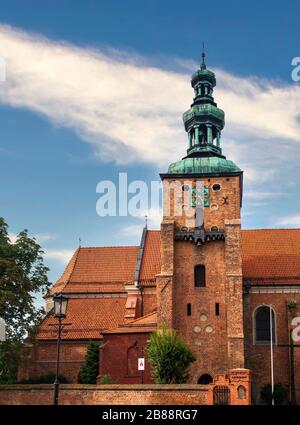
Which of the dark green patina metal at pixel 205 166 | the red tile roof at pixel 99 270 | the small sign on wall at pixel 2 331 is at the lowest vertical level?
the small sign on wall at pixel 2 331

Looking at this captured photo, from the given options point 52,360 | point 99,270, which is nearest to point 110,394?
point 52,360

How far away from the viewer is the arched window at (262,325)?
1581 inches

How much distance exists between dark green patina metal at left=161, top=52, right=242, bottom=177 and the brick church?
0.07 m

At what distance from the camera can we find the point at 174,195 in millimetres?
40500

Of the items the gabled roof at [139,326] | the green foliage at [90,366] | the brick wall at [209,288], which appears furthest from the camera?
the gabled roof at [139,326]

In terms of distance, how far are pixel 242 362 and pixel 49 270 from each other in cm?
1339

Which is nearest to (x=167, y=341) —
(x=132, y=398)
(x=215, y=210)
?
(x=132, y=398)

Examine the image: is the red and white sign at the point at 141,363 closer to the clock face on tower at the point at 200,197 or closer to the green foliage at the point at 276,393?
the green foliage at the point at 276,393

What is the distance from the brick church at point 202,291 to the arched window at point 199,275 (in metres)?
0.07

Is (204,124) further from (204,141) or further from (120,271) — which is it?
(120,271)

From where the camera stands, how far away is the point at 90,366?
38.3 meters

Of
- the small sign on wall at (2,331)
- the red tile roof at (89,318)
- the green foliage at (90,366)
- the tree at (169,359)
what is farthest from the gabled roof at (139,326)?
the small sign on wall at (2,331)

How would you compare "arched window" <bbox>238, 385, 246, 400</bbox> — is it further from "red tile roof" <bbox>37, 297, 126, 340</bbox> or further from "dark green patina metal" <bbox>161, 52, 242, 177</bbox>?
"dark green patina metal" <bbox>161, 52, 242, 177</bbox>

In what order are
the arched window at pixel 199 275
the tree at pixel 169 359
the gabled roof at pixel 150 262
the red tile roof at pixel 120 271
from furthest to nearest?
the gabled roof at pixel 150 262 < the red tile roof at pixel 120 271 < the arched window at pixel 199 275 < the tree at pixel 169 359
